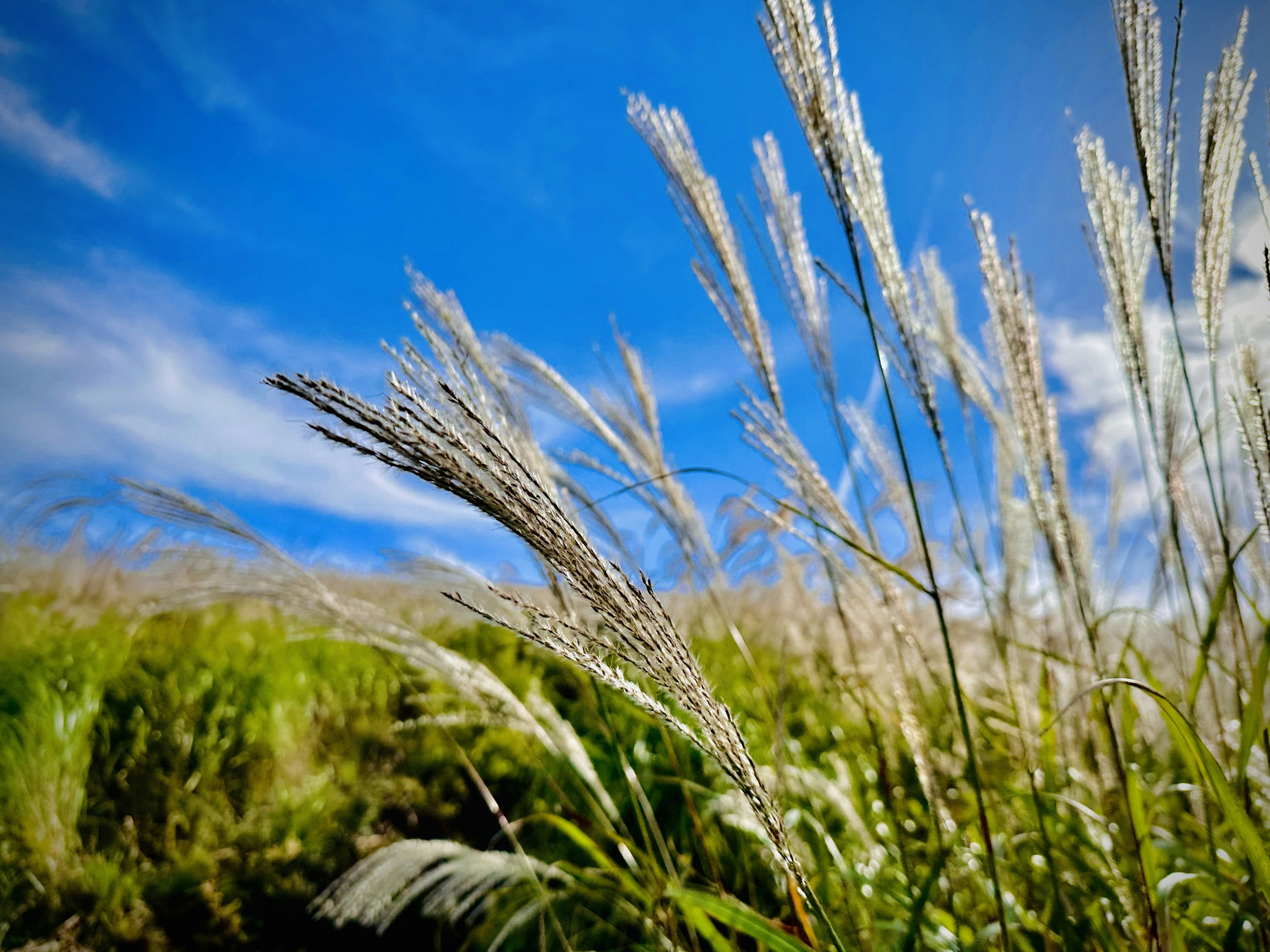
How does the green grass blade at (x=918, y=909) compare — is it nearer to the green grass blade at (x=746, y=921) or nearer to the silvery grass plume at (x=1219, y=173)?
the green grass blade at (x=746, y=921)

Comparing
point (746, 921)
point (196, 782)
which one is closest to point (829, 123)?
point (746, 921)

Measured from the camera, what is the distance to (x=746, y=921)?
2.96 feet

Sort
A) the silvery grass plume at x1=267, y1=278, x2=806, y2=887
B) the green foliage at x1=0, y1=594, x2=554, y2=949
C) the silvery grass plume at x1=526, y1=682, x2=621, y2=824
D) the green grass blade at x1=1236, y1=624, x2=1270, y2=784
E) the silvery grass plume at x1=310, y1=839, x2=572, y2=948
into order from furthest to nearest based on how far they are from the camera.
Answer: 1. the green foliage at x1=0, y1=594, x2=554, y2=949
2. the silvery grass plume at x1=526, y1=682, x2=621, y2=824
3. the silvery grass plume at x1=310, y1=839, x2=572, y2=948
4. the green grass blade at x1=1236, y1=624, x2=1270, y2=784
5. the silvery grass plume at x1=267, y1=278, x2=806, y2=887

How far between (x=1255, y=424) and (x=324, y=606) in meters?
1.60

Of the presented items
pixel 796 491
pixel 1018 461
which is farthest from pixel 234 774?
pixel 1018 461

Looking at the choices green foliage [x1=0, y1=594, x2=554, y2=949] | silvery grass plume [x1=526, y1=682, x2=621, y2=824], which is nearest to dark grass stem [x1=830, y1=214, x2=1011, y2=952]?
silvery grass plume [x1=526, y1=682, x2=621, y2=824]

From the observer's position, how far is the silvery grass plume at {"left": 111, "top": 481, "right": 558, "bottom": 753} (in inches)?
55.7

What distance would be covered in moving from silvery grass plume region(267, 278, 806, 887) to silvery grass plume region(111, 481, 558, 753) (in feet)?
2.45

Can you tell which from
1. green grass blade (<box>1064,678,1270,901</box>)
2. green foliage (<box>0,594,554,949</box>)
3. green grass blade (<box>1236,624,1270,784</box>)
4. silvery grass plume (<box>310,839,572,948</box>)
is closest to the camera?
green grass blade (<box>1064,678,1270,901</box>)

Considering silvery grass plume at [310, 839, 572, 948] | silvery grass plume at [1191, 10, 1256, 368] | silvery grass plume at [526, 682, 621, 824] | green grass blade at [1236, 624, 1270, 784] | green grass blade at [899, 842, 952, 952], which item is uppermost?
silvery grass plume at [1191, 10, 1256, 368]

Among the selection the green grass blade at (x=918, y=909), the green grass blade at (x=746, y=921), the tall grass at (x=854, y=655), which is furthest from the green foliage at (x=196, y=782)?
the green grass blade at (x=918, y=909)

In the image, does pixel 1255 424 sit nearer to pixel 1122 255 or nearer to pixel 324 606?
pixel 1122 255

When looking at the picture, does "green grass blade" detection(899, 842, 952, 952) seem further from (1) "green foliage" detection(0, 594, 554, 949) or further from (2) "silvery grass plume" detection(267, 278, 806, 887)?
(1) "green foliage" detection(0, 594, 554, 949)

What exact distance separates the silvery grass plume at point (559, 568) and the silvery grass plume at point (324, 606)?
0.75 metres
